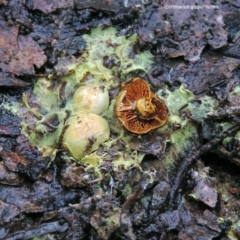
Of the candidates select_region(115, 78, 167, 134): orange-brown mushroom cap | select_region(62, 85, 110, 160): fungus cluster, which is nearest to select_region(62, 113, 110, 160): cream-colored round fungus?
select_region(62, 85, 110, 160): fungus cluster

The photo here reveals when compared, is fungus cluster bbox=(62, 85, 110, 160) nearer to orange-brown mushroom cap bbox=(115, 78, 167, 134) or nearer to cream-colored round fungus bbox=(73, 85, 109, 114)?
cream-colored round fungus bbox=(73, 85, 109, 114)

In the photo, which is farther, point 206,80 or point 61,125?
point 206,80

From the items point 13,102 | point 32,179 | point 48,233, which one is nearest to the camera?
point 48,233

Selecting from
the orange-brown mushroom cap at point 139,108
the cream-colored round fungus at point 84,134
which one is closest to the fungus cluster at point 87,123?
the cream-colored round fungus at point 84,134

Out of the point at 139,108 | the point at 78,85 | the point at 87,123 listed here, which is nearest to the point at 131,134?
the point at 139,108

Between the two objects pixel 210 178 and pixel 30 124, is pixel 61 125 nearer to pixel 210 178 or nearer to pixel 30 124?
pixel 30 124

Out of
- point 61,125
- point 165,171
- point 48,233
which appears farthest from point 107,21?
point 48,233

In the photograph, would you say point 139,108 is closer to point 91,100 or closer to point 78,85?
point 91,100
